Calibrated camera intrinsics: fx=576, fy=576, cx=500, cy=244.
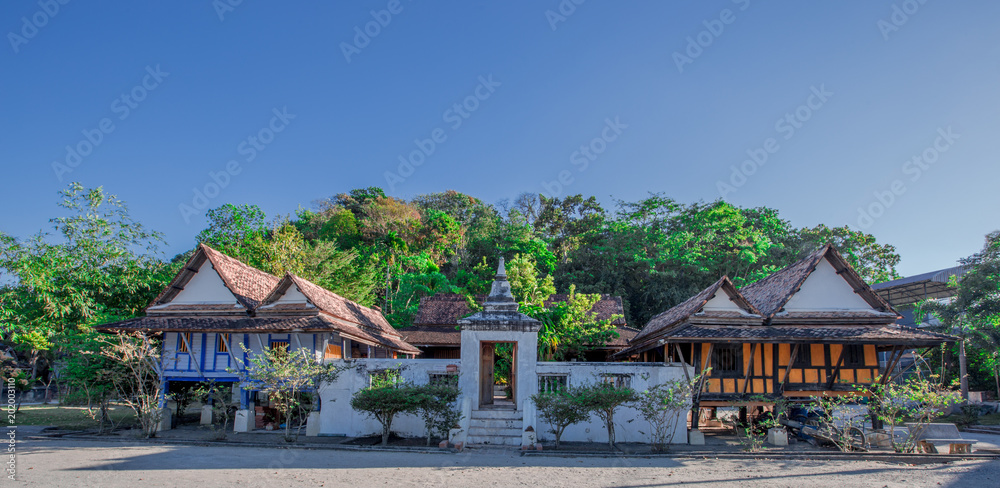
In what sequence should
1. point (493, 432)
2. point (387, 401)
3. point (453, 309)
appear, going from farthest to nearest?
point (453, 309)
point (493, 432)
point (387, 401)

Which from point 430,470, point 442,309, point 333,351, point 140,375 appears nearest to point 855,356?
point 430,470

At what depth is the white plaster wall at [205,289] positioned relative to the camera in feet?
59.5

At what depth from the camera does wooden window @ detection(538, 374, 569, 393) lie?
14320 mm

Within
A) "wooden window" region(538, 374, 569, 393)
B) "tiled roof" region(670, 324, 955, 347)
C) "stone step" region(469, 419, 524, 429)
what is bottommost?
"stone step" region(469, 419, 524, 429)

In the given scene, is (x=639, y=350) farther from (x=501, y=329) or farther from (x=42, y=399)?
(x=42, y=399)

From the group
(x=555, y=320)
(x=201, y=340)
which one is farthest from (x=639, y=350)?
(x=201, y=340)

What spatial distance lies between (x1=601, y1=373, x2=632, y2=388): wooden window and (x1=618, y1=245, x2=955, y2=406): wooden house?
1494 millimetres

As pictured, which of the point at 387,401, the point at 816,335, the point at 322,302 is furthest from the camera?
the point at 322,302

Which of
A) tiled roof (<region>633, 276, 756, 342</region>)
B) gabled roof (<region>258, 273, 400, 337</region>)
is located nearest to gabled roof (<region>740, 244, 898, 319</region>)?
tiled roof (<region>633, 276, 756, 342</region>)

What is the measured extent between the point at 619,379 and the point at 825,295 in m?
6.97

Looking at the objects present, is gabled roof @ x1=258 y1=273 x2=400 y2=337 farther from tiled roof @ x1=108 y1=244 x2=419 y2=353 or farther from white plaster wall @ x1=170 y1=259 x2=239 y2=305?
white plaster wall @ x1=170 y1=259 x2=239 y2=305

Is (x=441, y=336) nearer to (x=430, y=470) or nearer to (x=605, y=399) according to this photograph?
(x=605, y=399)

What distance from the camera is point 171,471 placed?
382 inches

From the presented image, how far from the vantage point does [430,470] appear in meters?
10.2
